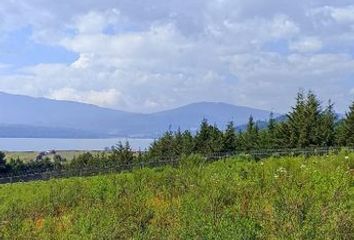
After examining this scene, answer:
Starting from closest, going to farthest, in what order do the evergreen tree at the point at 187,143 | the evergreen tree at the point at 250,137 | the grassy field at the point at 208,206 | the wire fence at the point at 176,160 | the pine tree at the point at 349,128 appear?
the grassy field at the point at 208,206 → the wire fence at the point at 176,160 → the pine tree at the point at 349,128 → the evergreen tree at the point at 250,137 → the evergreen tree at the point at 187,143

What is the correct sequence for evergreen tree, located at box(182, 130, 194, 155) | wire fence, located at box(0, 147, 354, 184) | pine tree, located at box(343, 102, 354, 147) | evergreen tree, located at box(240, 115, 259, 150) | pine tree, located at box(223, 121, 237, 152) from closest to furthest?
1. wire fence, located at box(0, 147, 354, 184)
2. pine tree, located at box(343, 102, 354, 147)
3. evergreen tree, located at box(240, 115, 259, 150)
4. pine tree, located at box(223, 121, 237, 152)
5. evergreen tree, located at box(182, 130, 194, 155)

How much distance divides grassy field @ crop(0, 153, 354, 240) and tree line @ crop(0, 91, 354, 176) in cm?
2601

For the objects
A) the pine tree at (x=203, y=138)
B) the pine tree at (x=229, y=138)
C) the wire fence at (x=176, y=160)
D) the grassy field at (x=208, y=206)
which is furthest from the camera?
the pine tree at (x=203, y=138)

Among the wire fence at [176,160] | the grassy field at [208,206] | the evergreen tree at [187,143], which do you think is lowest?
the grassy field at [208,206]

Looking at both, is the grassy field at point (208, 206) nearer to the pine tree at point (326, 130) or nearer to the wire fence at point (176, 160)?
the wire fence at point (176, 160)

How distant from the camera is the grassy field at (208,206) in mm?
7969

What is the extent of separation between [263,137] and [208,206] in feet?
176

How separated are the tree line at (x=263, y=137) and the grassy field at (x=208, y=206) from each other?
26006mm

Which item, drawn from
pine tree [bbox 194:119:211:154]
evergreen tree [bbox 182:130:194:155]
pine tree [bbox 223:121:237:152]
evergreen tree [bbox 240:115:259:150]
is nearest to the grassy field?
evergreen tree [bbox 240:115:259:150]

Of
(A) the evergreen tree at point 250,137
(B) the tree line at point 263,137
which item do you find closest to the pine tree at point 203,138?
(B) the tree line at point 263,137

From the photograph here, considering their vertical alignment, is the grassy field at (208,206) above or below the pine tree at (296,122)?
below

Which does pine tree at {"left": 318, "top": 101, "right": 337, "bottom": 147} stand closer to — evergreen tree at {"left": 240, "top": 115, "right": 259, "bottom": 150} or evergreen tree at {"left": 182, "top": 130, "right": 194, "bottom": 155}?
evergreen tree at {"left": 240, "top": 115, "right": 259, "bottom": 150}

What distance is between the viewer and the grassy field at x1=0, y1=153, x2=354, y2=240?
797 cm

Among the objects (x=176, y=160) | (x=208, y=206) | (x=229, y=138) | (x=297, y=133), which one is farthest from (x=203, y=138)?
(x=208, y=206)
